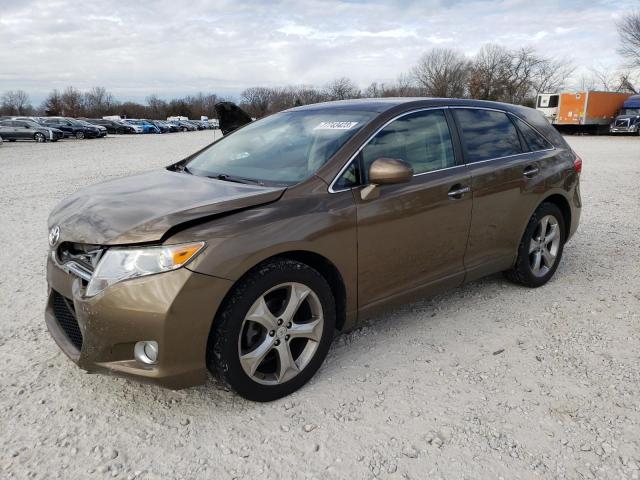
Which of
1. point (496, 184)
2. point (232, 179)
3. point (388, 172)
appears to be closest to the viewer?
point (388, 172)

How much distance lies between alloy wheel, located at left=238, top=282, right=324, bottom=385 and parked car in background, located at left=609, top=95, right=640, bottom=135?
113ft

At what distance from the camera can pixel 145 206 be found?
271 centimetres

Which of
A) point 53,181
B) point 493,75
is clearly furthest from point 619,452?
point 493,75

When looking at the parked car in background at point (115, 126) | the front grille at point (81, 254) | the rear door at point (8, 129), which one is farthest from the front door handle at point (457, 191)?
the parked car in background at point (115, 126)

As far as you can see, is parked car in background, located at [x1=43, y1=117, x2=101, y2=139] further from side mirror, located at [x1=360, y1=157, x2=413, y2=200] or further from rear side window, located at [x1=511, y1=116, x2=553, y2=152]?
side mirror, located at [x1=360, y1=157, x2=413, y2=200]

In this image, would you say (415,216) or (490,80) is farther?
(490,80)

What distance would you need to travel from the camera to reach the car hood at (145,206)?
8.16 feet

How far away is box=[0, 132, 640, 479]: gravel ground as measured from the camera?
2365 millimetres

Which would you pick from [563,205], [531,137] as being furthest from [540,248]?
[531,137]

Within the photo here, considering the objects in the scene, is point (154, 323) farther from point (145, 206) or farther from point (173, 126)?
point (173, 126)

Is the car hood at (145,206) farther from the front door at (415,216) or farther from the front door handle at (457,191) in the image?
the front door handle at (457,191)

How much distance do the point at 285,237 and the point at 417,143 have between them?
1372mm

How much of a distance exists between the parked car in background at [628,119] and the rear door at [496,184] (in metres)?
32.1

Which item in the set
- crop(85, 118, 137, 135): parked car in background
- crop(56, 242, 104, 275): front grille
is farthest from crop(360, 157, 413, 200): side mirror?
crop(85, 118, 137, 135): parked car in background
